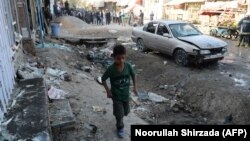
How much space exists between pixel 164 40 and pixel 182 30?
2.54 ft

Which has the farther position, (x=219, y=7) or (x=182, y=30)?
(x=219, y=7)

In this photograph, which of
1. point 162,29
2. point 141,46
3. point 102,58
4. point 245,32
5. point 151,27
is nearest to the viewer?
point 162,29

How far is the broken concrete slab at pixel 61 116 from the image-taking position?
417 cm

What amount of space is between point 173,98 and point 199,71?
182cm

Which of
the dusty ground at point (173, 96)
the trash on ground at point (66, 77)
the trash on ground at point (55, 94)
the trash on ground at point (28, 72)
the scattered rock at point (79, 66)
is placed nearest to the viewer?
the dusty ground at point (173, 96)

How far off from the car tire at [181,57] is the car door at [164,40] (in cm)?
31

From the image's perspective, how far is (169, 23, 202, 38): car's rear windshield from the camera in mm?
9780

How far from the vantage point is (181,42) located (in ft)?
30.5

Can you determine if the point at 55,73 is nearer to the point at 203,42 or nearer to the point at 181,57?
the point at 181,57

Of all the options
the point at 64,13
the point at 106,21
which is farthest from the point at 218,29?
the point at 64,13

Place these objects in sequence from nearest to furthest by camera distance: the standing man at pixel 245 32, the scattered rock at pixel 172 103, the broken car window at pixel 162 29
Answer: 1. the scattered rock at pixel 172 103
2. the broken car window at pixel 162 29
3. the standing man at pixel 245 32

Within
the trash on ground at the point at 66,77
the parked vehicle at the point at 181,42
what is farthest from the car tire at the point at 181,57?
the trash on ground at the point at 66,77

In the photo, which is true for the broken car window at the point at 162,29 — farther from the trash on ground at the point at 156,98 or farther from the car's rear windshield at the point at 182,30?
the trash on ground at the point at 156,98

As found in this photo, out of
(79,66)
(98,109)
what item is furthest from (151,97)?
(79,66)
